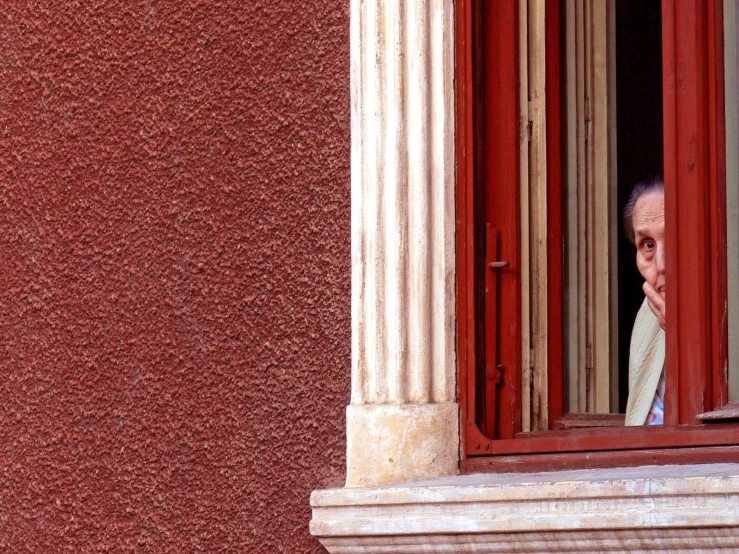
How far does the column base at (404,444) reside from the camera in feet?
12.4

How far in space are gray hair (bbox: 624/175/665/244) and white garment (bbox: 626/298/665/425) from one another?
9.8 inches

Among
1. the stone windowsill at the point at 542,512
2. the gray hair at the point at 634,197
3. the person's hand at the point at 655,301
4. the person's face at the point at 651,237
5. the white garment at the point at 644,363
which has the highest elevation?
the gray hair at the point at 634,197

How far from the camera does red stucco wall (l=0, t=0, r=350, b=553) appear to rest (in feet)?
13.1

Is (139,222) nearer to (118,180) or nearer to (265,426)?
(118,180)

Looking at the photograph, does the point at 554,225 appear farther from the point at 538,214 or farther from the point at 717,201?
the point at 717,201

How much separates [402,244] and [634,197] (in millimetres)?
958

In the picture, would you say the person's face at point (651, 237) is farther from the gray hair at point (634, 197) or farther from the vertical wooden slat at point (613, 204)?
the vertical wooden slat at point (613, 204)

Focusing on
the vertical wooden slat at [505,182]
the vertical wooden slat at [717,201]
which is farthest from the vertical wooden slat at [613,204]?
the vertical wooden slat at [717,201]

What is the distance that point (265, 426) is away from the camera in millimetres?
4008

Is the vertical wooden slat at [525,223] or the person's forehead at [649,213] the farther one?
the person's forehead at [649,213]

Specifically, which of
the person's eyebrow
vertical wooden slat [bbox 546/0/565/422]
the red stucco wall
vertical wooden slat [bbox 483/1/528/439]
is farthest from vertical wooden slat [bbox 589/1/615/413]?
the red stucco wall

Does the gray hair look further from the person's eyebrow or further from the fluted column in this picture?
the fluted column

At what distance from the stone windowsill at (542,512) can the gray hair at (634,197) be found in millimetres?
1142

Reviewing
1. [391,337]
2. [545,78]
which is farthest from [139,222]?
[545,78]
